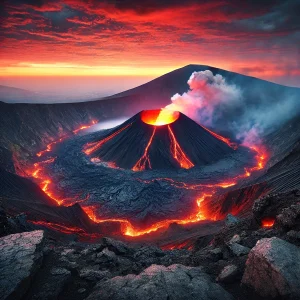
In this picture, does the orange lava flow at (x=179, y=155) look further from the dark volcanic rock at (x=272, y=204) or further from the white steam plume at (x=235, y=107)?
the dark volcanic rock at (x=272, y=204)

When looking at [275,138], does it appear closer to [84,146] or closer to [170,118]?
[170,118]

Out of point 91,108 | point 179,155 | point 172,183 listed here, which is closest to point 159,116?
point 179,155

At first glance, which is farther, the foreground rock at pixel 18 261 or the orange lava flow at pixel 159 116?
the orange lava flow at pixel 159 116

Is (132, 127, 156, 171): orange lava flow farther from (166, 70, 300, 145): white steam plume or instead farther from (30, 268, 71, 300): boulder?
(30, 268, 71, 300): boulder

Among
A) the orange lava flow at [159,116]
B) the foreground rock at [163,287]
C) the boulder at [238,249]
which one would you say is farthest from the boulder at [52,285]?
the orange lava flow at [159,116]

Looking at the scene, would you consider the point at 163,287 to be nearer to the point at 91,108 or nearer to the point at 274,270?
the point at 274,270

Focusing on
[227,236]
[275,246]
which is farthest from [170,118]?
[275,246]
